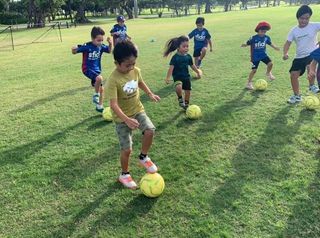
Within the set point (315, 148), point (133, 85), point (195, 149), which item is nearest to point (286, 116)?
point (315, 148)

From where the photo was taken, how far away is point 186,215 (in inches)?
145

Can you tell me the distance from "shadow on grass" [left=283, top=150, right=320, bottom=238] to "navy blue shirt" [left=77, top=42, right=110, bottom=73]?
203 inches

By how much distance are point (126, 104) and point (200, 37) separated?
23.0 ft

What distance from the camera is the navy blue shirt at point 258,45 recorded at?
832 centimetres

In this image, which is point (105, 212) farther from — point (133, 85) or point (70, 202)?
point (133, 85)

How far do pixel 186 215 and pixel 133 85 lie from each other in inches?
66.3

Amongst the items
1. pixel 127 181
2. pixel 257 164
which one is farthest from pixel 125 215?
pixel 257 164

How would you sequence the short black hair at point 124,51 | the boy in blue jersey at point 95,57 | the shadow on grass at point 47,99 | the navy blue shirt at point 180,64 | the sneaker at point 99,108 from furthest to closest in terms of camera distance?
1. the shadow on grass at point 47,99
2. the sneaker at point 99,108
3. the boy in blue jersey at point 95,57
4. the navy blue shirt at point 180,64
5. the short black hair at point 124,51

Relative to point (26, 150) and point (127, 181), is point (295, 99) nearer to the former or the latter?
point (127, 181)

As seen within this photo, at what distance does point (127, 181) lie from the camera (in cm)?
430

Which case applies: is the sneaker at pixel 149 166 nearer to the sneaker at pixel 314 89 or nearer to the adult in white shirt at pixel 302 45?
the adult in white shirt at pixel 302 45

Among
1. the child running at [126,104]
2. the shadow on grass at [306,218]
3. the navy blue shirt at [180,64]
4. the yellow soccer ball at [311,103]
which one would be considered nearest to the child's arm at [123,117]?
the child running at [126,104]

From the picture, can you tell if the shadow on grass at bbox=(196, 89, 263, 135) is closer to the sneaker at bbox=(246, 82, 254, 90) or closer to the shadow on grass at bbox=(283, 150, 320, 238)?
the sneaker at bbox=(246, 82, 254, 90)

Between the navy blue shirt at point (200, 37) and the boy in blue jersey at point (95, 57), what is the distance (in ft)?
12.8
